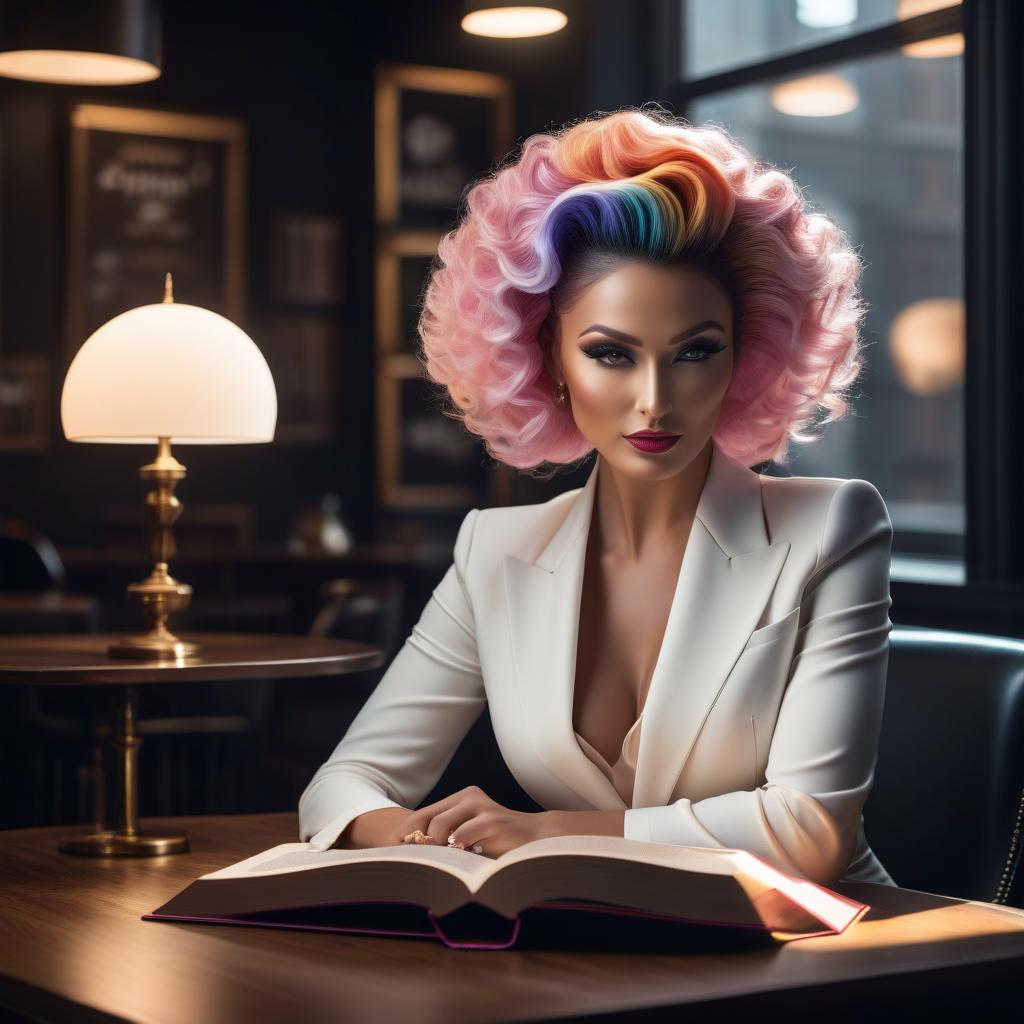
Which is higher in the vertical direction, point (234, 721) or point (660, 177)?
point (660, 177)

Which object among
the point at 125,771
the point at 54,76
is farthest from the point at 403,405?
the point at 125,771

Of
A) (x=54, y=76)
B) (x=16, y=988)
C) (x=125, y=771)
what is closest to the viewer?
(x=16, y=988)

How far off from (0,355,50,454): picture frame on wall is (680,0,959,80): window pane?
4098 millimetres

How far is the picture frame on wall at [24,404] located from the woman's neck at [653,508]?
6.29 meters

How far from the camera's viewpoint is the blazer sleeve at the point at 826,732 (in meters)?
1.54

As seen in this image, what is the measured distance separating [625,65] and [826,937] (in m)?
4.09

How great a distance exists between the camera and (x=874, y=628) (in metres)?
1.70

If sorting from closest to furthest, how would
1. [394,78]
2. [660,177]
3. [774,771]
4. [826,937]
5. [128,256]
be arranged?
[826,937] → [774,771] → [660,177] → [128,256] → [394,78]

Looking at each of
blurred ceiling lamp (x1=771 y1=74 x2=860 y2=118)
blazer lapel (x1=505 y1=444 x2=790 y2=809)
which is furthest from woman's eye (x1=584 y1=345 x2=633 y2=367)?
blurred ceiling lamp (x1=771 y1=74 x2=860 y2=118)

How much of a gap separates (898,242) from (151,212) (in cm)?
460

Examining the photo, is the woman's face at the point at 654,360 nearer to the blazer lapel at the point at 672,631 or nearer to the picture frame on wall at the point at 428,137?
the blazer lapel at the point at 672,631

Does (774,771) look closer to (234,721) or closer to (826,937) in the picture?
(826,937)

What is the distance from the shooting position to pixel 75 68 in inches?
159

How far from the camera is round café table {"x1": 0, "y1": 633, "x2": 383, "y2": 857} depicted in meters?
1.98
